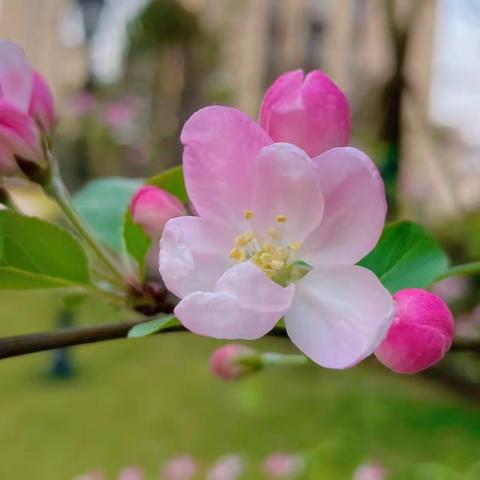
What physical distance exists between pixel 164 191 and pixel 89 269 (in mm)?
40

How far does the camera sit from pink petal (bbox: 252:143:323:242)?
0.19 m

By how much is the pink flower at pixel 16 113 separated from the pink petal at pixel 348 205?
93 millimetres

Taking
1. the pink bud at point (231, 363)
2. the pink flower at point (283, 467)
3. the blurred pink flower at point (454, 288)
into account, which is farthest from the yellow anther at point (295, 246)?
the blurred pink flower at point (454, 288)

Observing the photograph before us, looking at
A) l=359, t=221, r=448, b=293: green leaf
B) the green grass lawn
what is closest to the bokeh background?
the green grass lawn

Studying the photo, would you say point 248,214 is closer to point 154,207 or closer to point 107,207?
point 154,207

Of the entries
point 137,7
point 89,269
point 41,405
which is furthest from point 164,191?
point 137,7

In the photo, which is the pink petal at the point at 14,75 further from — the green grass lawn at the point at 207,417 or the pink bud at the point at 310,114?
the green grass lawn at the point at 207,417

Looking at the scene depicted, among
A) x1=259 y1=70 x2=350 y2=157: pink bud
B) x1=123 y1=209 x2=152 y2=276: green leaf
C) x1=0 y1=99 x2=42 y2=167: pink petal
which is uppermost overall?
x1=259 y1=70 x2=350 y2=157: pink bud

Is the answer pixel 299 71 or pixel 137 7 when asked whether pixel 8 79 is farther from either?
pixel 137 7

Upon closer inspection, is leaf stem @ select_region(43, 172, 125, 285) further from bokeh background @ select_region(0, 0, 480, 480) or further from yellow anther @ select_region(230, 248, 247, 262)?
bokeh background @ select_region(0, 0, 480, 480)

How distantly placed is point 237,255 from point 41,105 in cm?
10

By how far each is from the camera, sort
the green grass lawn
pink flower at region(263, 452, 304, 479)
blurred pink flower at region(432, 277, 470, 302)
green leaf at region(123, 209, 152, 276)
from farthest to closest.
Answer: the green grass lawn < blurred pink flower at region(432, 277, 470, 302) < pink flower at region(263, 452, 304, 479) < green leaf at region(123, 209, 152, 276)

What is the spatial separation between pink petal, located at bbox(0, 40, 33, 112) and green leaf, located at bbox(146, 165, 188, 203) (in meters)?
0.05

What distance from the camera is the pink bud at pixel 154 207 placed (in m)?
0.24
